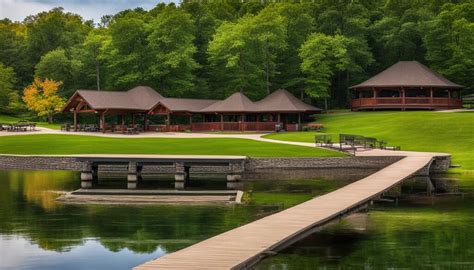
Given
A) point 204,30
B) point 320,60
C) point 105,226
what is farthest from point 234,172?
point 204,30

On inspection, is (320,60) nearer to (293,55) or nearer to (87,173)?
(293,55)

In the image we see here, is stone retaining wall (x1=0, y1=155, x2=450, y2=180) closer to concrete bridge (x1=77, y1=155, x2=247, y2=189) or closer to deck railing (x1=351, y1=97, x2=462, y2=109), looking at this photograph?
concrete bridge (x1=77, y1=155, x2=247, y2=189)

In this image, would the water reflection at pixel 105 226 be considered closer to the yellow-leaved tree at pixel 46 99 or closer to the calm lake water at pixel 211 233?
the calm lake water at pixel 211 233

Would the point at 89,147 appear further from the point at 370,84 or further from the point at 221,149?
the point at 370,84

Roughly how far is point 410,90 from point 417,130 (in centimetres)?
2303

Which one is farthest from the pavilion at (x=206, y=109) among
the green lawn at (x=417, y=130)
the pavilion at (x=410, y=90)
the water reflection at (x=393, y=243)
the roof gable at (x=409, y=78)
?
the water reflection at (x=393, y=243)

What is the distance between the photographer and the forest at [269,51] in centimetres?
8700

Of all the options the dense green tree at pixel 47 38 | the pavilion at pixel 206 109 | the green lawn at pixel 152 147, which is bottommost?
the green lawn at pixel 152 147

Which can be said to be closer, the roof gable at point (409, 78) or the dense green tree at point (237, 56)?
the roof gable at point (409, 78)

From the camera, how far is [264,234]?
747 inches

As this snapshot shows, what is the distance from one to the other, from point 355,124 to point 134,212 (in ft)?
158

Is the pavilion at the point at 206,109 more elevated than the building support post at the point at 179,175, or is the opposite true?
the pavilion at the point at 206,109

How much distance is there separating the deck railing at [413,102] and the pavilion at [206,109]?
23.4 ft

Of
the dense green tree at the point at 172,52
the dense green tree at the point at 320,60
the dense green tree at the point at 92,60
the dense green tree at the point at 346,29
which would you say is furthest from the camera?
the dense green tree at the point at 92,60
